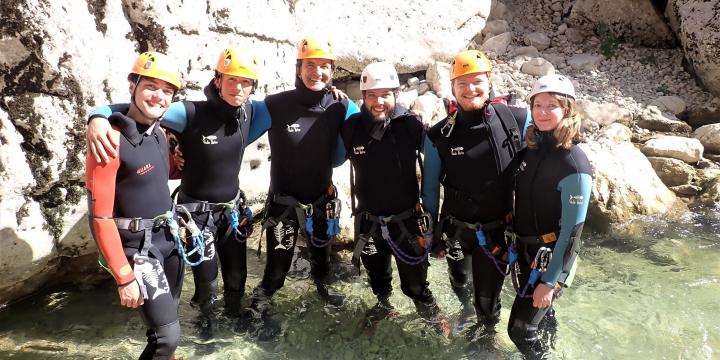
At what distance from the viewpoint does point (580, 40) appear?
13.3 metres

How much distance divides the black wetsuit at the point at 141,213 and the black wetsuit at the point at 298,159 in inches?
50.3

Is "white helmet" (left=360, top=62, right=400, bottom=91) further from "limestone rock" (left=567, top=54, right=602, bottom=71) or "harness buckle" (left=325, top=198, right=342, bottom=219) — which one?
"limestone rock" (left=567, top=54, right=602, bottom=71)

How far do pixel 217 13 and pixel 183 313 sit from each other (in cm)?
379

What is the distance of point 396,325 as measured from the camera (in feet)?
18.2

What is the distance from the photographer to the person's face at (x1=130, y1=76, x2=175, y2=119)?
3.74 metres

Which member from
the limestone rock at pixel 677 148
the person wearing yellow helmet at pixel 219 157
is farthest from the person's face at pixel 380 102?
the limestone rock at pixel 677 148

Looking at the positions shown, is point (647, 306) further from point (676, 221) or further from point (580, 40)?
point (580, 40)

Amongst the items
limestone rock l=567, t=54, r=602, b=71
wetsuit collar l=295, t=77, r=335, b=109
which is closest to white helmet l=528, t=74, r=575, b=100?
wetsuit collar l=295, t=77, r=335, b=109

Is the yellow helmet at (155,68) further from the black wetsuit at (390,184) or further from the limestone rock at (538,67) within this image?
the limestone rock at (538,67)

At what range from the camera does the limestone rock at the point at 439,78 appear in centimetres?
1052

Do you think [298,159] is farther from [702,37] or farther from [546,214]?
[702,37]

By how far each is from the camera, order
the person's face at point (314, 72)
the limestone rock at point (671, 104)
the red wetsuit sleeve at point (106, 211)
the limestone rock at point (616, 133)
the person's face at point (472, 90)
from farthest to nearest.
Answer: the limestone rock at point (671, 104)
the limestone rock at point (616, 133)
the person's face at point (314, 72)
the person's face at point (472, 90)
the red wetsuit sleeve at point (106, 211)

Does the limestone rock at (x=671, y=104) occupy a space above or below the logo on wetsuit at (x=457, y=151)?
above

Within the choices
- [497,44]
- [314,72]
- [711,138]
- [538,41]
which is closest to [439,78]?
[497,44]
